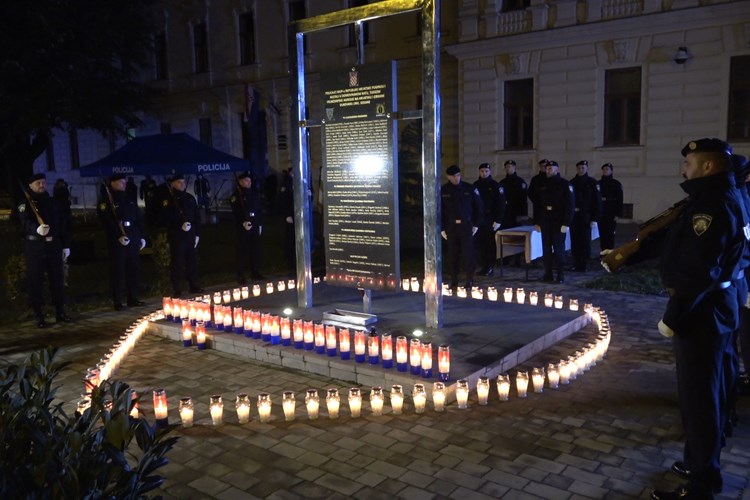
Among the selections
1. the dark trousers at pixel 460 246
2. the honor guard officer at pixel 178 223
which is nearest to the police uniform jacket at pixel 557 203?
the dark trousers at pixel 460 246

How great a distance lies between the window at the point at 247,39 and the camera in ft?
94.4

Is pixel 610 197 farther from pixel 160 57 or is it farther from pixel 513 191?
pixel 160 57

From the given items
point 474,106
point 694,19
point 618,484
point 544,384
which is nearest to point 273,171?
point 474,106

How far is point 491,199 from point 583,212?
168cm

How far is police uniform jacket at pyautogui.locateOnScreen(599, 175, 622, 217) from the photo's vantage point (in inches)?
515

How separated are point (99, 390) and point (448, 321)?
527 cm

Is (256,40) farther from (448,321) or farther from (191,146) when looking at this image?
(448,321)

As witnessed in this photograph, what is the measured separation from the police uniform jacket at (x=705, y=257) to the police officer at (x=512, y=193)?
916 centimetres

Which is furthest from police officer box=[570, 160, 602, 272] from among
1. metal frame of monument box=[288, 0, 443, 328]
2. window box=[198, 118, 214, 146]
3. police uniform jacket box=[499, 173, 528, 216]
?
window box=[198, 118, 214, 146]

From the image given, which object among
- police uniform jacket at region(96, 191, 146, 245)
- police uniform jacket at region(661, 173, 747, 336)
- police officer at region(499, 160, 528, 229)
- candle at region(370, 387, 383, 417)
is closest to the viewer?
police uniform jacket at region(661, 173, 747, 336)

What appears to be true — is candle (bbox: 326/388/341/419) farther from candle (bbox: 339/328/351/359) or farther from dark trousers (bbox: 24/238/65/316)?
dark trousers (bbox: 24/238/65/316)

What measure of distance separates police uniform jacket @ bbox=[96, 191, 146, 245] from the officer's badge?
8106 mm

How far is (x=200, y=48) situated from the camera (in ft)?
102

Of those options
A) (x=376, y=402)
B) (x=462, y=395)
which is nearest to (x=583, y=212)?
(x=462, y=395)
